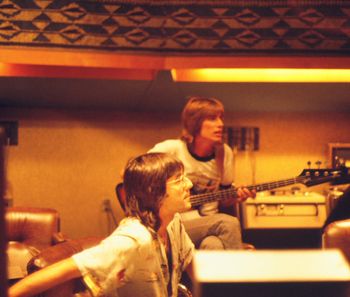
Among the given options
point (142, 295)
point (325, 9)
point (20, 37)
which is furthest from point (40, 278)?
point (325, 9)

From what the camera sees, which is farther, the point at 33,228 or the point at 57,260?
the point at 33,228

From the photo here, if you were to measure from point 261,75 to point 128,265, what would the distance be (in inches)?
80.7

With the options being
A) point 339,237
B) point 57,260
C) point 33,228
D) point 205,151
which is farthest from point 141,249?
point 205,151

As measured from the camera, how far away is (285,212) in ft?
12.1

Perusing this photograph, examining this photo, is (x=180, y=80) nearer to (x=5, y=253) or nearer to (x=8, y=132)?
(x=8, y=132)

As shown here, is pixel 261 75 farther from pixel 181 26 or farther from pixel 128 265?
pixel 128 265

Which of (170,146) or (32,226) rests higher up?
(170,146)

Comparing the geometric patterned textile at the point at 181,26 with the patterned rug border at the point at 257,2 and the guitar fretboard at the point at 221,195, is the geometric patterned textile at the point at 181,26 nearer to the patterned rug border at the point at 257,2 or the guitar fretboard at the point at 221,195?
the patterned rug border at the point at 257,2

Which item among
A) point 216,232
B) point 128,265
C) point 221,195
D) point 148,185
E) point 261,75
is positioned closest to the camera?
point 128,265

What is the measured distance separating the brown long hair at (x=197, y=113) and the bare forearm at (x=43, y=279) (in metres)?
1.76

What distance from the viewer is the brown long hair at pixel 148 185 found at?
54.8 inches

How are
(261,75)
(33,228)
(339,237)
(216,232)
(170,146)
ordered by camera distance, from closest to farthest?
(339,237) → (216,232) → (33,228) → (170,146) → (261,75)

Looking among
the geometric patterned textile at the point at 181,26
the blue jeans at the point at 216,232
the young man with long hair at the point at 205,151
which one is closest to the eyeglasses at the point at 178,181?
the blue jeans at the point at 216,232

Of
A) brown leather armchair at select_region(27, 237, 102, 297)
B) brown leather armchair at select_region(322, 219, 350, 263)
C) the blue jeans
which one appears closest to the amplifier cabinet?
the blue jeans
